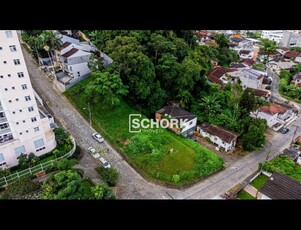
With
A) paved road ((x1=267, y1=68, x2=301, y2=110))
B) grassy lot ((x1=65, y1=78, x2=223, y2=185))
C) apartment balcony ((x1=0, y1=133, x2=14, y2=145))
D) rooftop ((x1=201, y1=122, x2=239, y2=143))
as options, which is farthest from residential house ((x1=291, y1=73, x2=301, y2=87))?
apartment balcony ((x1=0, y1=133, x2=14, y2=145))

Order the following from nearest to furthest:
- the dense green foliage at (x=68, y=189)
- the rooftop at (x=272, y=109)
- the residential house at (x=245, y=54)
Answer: the dense green foliage at (x=68, y=189)
the rooftop at (x=272, y=109)
the residential house at (x=245, y=54)

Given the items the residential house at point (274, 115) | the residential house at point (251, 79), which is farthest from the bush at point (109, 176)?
the residential house at point (251, 79)

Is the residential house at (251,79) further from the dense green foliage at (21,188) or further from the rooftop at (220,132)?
the dense green foliage at (21,188)

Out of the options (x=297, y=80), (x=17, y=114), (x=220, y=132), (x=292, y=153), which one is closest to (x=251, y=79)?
(x=297, y=80)

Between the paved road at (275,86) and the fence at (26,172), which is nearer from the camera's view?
the fence at (26,172)

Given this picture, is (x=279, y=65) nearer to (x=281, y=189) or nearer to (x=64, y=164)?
(x=281, y=189)

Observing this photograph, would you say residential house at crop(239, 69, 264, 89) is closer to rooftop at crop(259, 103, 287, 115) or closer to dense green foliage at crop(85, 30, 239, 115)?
rooftop at crop(259, 103, 287, 115)

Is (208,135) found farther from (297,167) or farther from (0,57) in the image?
(0,57)

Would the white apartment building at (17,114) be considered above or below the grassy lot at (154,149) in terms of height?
above
